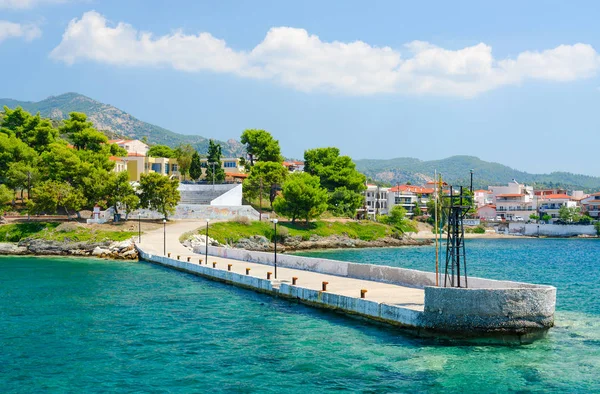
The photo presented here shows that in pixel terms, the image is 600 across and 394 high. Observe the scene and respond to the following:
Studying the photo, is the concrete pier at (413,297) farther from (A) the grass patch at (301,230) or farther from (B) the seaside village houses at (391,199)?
(B) the seaside village houses at (391,199)

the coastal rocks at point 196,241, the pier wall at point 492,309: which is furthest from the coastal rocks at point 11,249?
the pier wall at point 492,309

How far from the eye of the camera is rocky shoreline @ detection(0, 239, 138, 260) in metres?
61.9

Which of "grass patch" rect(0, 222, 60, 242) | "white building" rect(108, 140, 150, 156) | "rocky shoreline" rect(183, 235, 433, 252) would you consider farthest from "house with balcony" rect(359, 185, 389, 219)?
"grass patch" rect(0, 222, 60, 242)

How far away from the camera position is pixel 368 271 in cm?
3375

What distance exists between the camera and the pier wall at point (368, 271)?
26.1 m

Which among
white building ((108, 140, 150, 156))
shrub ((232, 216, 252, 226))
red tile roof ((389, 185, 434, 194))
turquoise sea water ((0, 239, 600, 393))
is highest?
white building ((108, 140, 150, 156))

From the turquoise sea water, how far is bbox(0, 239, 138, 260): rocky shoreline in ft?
87.6

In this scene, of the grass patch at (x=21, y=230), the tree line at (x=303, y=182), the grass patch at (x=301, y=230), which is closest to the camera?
the grass patch at (x=21, y=230)

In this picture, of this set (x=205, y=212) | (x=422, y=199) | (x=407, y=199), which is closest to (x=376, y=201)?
(x=407, y=199)

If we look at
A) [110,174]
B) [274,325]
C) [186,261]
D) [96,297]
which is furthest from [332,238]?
[274,325]

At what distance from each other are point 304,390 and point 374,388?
2.02 metres

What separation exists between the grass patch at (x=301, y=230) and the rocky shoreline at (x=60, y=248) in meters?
11.4

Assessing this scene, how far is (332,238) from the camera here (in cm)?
8531

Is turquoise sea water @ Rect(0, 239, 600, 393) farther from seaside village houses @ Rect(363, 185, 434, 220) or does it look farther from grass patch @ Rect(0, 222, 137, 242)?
seaside village houses @ Rect(363, 185, 434, 220)
